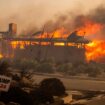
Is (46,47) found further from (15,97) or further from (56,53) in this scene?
(15,97)

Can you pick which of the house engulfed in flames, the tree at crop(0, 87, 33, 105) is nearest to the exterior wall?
the house engulfed in flames

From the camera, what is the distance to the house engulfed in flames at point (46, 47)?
10119cm

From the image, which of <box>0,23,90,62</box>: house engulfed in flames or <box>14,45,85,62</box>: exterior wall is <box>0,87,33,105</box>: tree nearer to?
<box>0,23,90,62</box>: house engulfed in flames

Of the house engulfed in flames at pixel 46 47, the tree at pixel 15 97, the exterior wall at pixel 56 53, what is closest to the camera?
the tree at pixel 15 97

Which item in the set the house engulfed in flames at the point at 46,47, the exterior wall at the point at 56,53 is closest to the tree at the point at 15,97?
the house engulfed in flames at the point at 46,47

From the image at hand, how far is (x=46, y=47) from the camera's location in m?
106

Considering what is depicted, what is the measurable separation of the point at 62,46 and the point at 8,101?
285 ft

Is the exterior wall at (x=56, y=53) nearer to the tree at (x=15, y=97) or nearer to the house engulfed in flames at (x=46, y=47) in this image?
the house engulfed in flames at (x=46, y=47)

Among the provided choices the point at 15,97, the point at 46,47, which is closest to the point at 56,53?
the point at 46,47

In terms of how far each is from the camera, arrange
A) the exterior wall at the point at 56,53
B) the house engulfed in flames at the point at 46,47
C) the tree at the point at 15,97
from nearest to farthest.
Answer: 1. the tree at the point at 15,97
2. the exterior wall at the point at 56,53
3. the house engulfed in flames at the point at 46,47

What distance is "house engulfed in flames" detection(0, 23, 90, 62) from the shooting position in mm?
101188

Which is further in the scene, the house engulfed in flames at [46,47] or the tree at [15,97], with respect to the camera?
the house engulfed in flames at [46,47]

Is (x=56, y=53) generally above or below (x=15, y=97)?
below

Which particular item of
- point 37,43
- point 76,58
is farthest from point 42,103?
point 37,43
